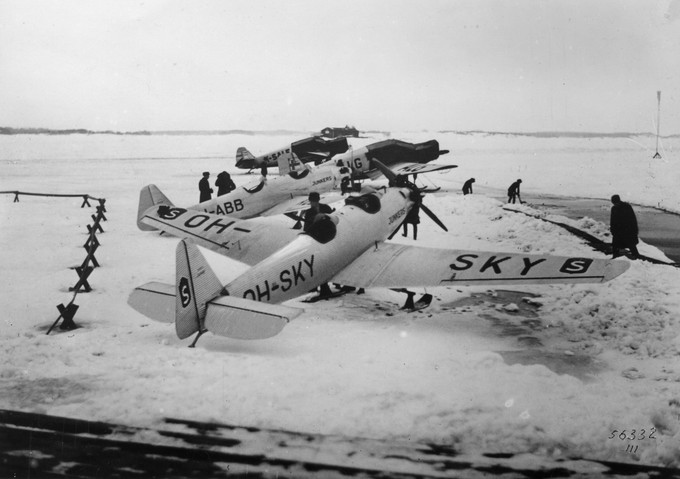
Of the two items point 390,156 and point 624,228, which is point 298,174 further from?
point 624,228

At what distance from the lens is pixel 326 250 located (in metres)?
6.02

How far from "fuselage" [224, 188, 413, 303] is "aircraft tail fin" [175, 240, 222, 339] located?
41 centimetres

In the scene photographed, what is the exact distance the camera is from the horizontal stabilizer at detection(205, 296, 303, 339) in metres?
4.18

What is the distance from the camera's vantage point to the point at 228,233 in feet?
24.9

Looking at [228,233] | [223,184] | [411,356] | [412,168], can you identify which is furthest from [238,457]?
[412,168]

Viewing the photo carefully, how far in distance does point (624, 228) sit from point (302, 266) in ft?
13.8

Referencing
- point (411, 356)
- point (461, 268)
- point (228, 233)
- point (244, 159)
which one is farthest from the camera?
point (244, 159)

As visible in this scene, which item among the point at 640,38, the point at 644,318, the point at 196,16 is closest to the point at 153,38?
the point at 196,16

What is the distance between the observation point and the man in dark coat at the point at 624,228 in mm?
6215

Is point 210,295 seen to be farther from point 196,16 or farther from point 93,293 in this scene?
point 196,16

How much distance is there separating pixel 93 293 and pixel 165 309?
2.04 metres

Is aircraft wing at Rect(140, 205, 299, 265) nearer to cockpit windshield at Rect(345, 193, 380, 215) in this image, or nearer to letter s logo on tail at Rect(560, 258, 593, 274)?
cockpit windshield at Rect(345, 193, 380, 215)

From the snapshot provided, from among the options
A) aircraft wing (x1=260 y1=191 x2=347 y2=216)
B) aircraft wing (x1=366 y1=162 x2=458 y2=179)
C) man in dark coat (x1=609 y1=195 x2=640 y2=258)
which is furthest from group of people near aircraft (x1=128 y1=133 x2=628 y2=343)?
aircraft wing (x1=366 y1=162 x2=458 y2=179)

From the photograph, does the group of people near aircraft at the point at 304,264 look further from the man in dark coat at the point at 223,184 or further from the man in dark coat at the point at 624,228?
the man in dark coat at the point at 223,184
